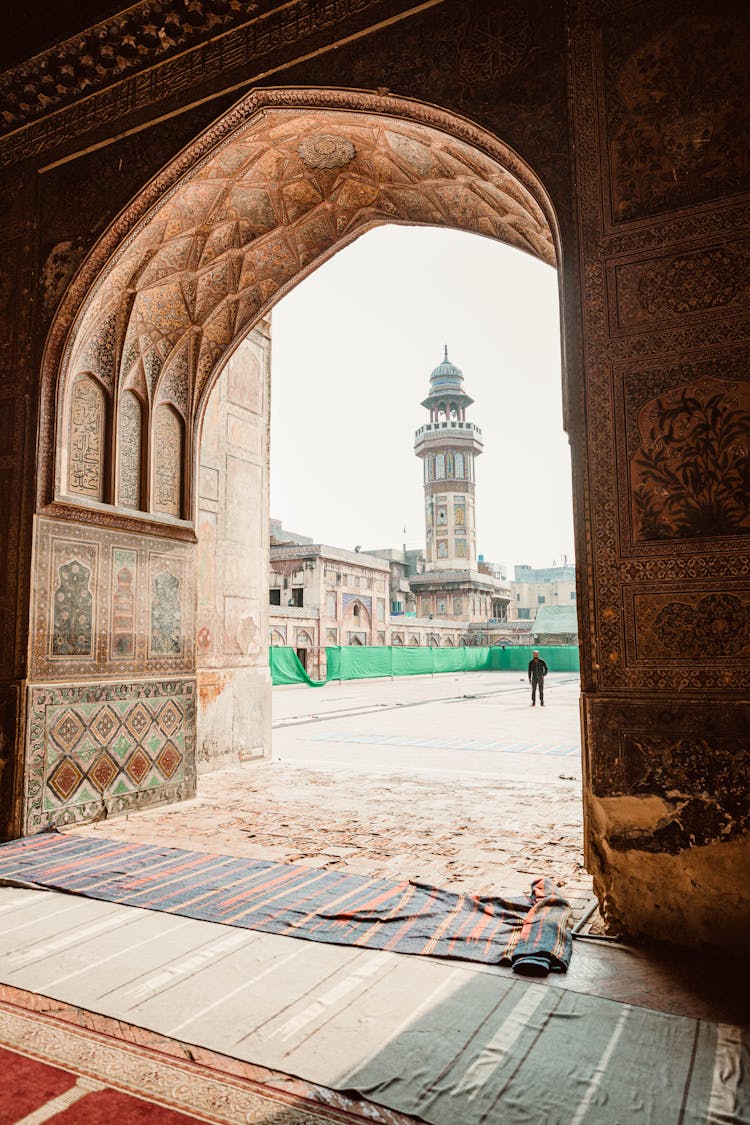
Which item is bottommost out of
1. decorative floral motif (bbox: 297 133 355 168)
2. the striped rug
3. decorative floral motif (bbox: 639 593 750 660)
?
the striped rug

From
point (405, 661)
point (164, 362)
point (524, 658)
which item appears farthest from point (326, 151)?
point (524, 658)

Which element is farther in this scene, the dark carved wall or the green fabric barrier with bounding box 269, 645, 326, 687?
the green fabric barrier with bounding box 269, 645, 326, 687

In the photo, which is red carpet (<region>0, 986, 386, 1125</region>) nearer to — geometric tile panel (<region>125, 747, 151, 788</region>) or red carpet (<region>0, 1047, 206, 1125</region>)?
red carpet (<region>0, 1047, 206, 1125</region>)

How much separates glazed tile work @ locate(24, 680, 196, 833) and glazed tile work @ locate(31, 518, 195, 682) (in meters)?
0.16

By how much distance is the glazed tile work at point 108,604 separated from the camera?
513 cm

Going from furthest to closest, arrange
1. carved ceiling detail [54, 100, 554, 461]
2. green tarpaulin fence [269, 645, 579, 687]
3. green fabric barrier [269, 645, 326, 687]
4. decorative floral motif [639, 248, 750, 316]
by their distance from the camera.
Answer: green tarpaulin fence [269, 645, 579, 687]
green fabric barrier [269, 645, 326, 687]
carved ceiling detail [54, 100, 554, 461]
decorative floral motif [639, 248, 750, 316]

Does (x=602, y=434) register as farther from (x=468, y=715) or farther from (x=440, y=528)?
(x=440, y=528)

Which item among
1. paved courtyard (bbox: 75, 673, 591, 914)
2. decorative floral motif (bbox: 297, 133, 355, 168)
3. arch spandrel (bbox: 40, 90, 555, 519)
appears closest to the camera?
paved courtyard (bbox: 75, 673, 591, 914)

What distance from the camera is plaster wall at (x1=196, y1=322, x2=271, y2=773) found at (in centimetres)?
737

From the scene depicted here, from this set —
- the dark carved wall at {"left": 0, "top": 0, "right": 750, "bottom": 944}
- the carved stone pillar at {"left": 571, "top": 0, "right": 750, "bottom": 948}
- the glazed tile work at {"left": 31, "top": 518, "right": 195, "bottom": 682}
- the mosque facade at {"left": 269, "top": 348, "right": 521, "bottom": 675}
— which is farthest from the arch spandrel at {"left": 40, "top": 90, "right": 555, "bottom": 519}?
the mosque facade at {"left": 269, "top": 348, "right": 521, "bottom": 675}

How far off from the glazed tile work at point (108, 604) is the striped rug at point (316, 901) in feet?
4.32

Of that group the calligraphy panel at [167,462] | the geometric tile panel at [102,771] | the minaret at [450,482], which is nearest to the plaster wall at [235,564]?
the calligraphy panel at [167,462]

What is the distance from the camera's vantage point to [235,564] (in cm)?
784

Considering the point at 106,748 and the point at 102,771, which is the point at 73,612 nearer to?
the point at 106,748
